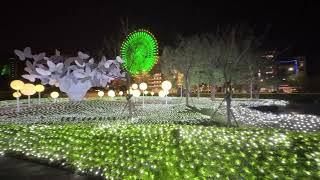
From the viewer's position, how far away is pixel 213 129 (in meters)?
7.82

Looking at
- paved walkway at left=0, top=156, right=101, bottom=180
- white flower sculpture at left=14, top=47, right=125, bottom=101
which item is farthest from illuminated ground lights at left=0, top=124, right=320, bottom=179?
white flower sculpture at left=14, top=47, right=125, bottom=101

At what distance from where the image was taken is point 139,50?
24672 mm

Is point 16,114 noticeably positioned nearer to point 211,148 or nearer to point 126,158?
point 126,158

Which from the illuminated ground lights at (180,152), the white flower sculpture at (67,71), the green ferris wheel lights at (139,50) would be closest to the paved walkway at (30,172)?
the illuminated ground lights at (180,152)

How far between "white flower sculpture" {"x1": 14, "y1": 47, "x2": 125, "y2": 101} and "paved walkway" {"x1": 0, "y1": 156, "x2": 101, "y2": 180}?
17.7 metres

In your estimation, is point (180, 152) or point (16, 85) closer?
point (180, 152)

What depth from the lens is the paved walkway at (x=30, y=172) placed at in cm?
855

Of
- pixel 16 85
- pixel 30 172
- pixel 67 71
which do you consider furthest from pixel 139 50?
pixel 30 172

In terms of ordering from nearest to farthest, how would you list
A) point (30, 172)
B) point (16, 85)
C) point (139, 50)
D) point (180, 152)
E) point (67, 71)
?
point (180, 152)
point (30, 172)
point (16, 85)
point (139, 50)
point (67, 71)

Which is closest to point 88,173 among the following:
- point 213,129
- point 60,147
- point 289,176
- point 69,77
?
point 60,147

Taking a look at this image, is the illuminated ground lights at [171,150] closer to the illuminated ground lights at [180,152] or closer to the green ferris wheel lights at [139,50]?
the illuminated ground lights at [180,152]

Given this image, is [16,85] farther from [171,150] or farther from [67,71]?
[171,150]

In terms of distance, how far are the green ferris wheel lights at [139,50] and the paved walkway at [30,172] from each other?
1451 cm

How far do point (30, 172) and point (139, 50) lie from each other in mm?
16217
